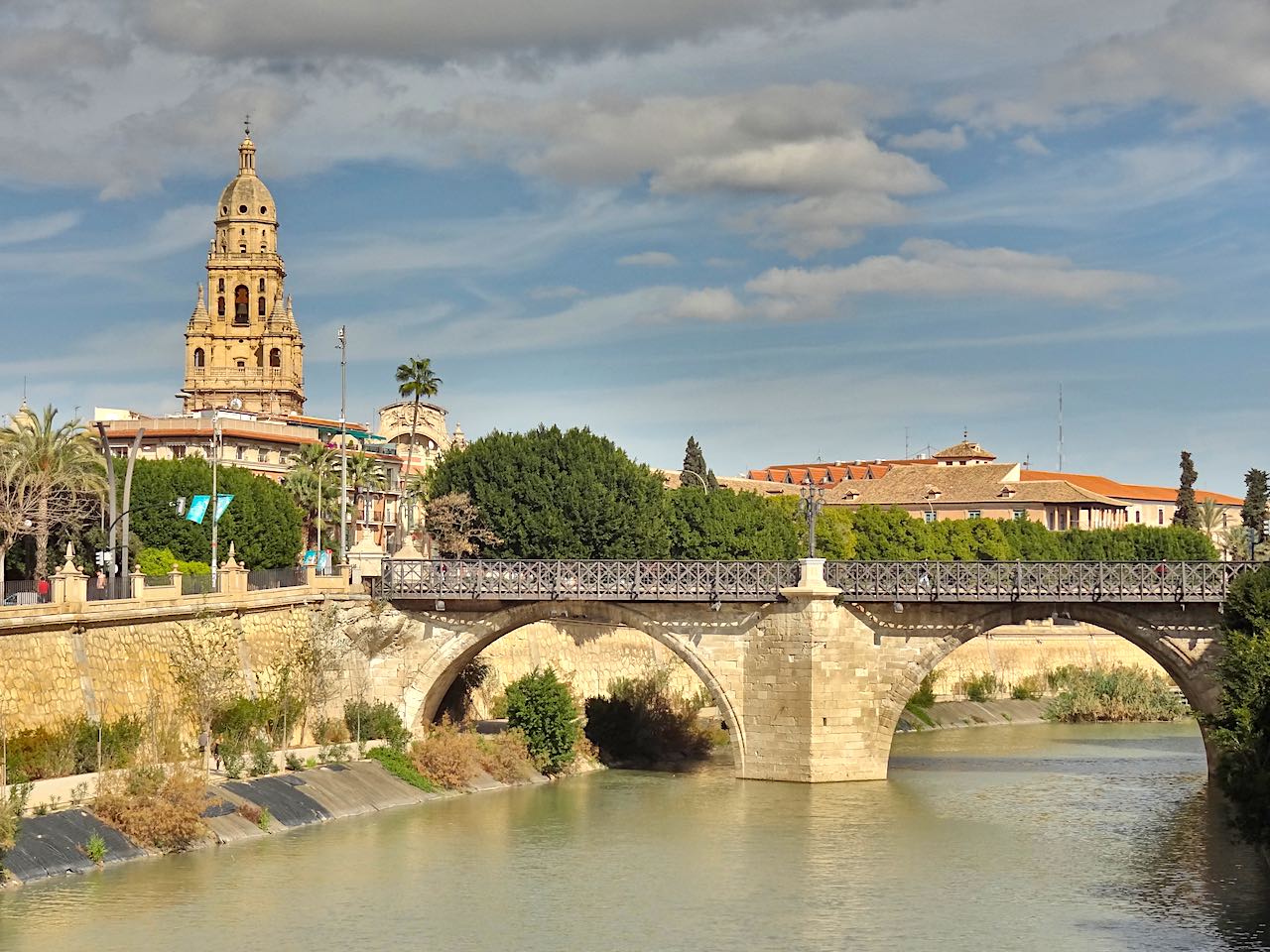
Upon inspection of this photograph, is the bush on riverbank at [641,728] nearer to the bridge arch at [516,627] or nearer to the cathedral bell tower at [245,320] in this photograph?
the bridge arch at [516,627]

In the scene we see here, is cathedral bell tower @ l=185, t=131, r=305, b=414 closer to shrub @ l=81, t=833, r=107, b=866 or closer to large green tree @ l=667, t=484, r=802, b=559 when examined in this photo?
large green tree @ l=667, t=484, r=802, b=559

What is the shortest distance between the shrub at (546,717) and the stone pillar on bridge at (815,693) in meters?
6.03

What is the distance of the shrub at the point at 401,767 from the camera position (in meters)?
50.0

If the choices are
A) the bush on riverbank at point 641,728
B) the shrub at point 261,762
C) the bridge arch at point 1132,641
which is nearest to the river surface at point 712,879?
the shrub at point 261,762

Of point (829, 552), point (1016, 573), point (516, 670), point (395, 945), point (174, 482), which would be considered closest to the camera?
point (395, 945)

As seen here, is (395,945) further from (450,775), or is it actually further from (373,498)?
(373,498)

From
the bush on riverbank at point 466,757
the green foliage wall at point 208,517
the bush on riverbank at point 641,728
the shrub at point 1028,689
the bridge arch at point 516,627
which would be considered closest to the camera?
the bush on riverbank at point 466,757

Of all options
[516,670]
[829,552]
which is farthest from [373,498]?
[516,670]

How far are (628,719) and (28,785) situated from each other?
2588 centimetres

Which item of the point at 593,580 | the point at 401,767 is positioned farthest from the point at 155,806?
the point at 593,580

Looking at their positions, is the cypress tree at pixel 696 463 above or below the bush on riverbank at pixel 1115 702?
above

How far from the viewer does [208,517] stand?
75750 millimetres

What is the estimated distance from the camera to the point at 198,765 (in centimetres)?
4369

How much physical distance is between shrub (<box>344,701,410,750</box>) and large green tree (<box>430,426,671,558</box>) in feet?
58.5
